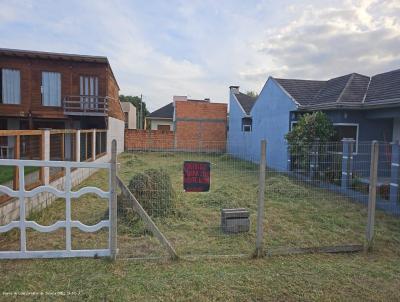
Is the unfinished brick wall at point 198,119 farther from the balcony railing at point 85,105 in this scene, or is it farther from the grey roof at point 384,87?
the grey roof at point 384,87

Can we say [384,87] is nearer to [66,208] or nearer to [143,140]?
[66,208]

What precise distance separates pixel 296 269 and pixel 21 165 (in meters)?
3.89

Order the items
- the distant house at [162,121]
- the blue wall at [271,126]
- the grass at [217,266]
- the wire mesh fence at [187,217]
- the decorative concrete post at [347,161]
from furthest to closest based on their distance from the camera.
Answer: the distant house at [162,121] → the blue wall at [271,126] → the decorative concrete post at [347,161] → the wire mesh fence at [187,217] → the grass at [217,266]

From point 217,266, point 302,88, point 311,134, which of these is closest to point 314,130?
point 311,134

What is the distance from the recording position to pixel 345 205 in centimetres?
767

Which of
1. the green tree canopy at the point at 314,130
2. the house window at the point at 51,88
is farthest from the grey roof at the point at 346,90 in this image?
the house window at the point at 51,88

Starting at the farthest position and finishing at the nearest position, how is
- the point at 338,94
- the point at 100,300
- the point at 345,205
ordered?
the point at 338,94, the point at 345,205, the point at 100,300

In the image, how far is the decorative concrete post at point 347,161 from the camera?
8.66 m

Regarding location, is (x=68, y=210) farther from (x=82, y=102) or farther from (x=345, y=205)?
(x=82, y=102)

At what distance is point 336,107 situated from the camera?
11.2 metres

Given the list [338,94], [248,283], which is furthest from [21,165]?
[338,94]

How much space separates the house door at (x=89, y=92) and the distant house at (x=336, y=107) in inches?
370

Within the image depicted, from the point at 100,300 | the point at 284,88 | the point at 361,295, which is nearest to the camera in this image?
the point at 100,300

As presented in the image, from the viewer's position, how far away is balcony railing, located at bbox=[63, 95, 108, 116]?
56.5 feet
